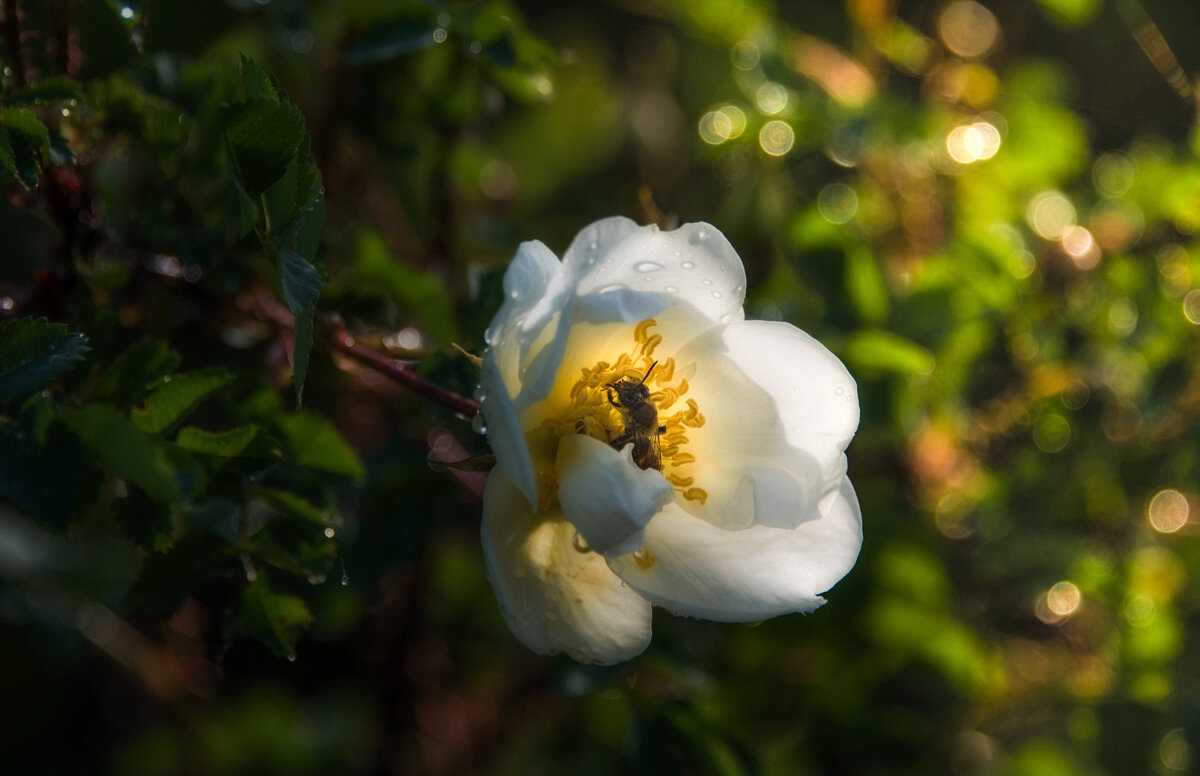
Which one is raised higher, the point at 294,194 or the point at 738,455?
the point at 294,194

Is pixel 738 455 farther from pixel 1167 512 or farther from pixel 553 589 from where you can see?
pixel 1167 512

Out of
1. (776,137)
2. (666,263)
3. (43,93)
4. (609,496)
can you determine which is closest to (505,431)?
(609,496)

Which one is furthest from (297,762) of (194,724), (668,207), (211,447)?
(668,207)

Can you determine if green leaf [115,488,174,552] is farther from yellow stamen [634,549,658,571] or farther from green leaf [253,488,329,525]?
yellow stamen [634,549,658,571]

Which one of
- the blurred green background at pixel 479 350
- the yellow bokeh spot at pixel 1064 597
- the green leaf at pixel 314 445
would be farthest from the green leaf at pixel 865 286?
the green leaf at pixel 314 445

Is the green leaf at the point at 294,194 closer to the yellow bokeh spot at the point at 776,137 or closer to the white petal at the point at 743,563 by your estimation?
the white petal at the point at 743,563

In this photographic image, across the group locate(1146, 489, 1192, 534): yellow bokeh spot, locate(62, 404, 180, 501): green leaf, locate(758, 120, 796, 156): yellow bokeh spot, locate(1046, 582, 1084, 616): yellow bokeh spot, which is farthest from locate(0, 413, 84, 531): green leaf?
locate(1146, 489, 1192, 534): yellow bokeh spot

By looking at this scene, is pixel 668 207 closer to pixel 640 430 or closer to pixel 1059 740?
pixel 640 430
